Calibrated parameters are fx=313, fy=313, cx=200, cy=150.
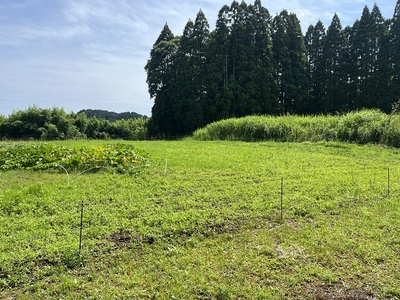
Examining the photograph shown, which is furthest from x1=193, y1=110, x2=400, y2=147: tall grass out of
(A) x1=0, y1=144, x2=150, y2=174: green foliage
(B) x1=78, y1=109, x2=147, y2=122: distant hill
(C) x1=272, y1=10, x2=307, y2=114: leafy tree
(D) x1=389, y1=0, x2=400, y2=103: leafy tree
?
(B) x1=78, y1=109, x2=147, y2=122: distant hill

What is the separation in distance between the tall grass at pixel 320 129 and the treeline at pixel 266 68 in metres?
8.07

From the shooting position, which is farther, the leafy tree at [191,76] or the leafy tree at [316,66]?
the leafy tree at [316,66]

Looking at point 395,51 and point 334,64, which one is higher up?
point 395,51

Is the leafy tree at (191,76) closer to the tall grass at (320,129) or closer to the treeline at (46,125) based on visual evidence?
the treeline at (46,125)

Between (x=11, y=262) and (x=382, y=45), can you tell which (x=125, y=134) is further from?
(x=11, y=262)

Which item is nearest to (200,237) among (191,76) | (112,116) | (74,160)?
(74,160)

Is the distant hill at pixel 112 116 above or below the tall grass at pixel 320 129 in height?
above

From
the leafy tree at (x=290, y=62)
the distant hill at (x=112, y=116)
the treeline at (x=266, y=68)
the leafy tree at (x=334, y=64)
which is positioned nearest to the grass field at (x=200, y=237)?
the treeline at (x=266, y=68)

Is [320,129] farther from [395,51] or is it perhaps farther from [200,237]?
[395,51]

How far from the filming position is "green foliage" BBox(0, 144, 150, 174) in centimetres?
683

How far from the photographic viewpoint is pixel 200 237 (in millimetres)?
3432

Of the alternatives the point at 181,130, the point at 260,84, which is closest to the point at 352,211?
the point at 260,84

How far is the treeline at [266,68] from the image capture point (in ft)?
76.7

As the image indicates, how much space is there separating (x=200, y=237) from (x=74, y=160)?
4642 millimetres
